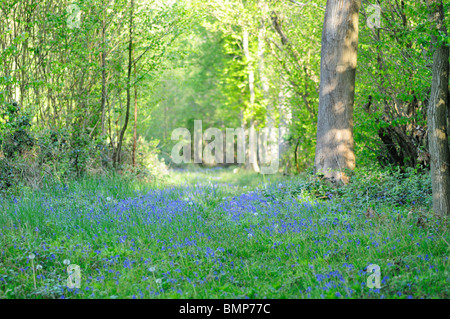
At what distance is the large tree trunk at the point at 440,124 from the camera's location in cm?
553

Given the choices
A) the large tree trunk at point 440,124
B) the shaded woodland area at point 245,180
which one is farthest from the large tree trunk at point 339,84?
the large tree trunk at point 440,124

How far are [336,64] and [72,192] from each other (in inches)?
221

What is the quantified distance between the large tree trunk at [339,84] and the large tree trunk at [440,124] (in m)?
2.74

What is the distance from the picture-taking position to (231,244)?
538cm

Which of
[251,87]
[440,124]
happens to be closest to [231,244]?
[440,124]

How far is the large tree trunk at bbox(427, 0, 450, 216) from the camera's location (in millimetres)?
5527

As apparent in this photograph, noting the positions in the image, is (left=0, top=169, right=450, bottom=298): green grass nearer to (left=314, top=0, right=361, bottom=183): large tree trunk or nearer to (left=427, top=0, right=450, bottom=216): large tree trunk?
(left=427, top=0, right=450, bottom=216): large tree trunk

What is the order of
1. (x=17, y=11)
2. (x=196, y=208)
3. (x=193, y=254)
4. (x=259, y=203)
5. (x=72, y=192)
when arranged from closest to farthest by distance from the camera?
(x=193, y=254)
(x=196, y=208)
(x=259, y=203)
(x=72, y=192)
(x=17, y=11)

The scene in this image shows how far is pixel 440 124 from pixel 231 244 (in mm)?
3081

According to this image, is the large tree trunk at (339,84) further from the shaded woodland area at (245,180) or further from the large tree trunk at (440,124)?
the large tree trunk at (440,124)

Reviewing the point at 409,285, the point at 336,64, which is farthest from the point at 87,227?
the point at 336,64

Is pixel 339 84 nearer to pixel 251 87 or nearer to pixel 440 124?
pixel 440 124
